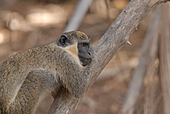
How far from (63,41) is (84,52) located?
0.35m

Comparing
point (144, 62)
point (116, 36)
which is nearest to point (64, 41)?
point (116, 36)

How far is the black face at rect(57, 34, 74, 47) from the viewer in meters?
4.24

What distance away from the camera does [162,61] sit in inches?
220

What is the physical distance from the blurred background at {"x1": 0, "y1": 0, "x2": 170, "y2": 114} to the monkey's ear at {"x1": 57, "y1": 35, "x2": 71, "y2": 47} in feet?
4.82

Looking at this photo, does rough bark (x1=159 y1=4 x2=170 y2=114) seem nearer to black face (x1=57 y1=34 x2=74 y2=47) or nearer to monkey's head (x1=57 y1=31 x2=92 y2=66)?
monkey's head (x1=57 y1=31 x2=92 y2=66)

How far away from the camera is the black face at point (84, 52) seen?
418cm

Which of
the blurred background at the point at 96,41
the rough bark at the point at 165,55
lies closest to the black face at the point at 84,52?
the blurred background at the point at 96,41

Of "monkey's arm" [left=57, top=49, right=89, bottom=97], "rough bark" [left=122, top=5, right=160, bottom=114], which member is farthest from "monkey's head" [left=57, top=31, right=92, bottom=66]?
"rough bark" [left=122, top=5, right=160, bottom=114]

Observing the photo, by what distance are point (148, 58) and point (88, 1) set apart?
162cm

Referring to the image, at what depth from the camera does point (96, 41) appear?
422 inches

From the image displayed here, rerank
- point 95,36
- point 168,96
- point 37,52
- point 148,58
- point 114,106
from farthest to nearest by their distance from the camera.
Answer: point 95,36 → point 114,106 → point 148,58 → point 168,96 → point 37,52

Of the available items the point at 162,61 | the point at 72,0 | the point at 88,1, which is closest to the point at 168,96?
the point at 162,61

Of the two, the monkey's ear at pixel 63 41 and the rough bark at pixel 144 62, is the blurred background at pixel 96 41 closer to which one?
the rough bark at pixel 144 62

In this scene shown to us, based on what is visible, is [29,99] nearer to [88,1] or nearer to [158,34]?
[88,1]
